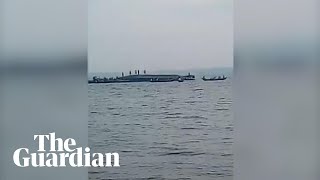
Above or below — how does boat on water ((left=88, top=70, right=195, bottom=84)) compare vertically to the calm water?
above

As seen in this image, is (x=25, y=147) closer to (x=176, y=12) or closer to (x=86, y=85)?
(x=86, y=85)

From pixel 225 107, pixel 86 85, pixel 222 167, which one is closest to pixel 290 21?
pixel 225 107

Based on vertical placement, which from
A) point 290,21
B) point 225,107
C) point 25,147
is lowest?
point 25,147

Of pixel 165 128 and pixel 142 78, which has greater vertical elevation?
pixel 142 78

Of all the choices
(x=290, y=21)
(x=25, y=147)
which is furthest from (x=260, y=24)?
(x=25, y=147)

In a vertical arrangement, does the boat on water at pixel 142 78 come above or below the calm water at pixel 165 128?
above

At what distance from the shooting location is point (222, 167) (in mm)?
1525

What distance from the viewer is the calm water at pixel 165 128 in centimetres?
153

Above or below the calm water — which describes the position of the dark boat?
above

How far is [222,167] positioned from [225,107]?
0.70 feet

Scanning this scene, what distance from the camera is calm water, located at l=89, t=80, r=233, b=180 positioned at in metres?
1.53

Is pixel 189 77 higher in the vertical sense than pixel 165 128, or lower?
higher

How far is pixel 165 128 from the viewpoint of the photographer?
5.05 feet

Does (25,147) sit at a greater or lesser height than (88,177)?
greater
